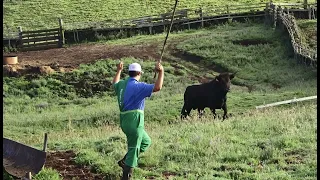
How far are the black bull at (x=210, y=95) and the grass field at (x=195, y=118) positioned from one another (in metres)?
0.76

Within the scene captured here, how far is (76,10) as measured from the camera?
48.1 m

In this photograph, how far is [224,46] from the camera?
32094 millimetres

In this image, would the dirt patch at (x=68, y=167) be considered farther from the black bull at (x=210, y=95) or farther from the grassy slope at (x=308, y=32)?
the grassy slope at (x=308, y=32)

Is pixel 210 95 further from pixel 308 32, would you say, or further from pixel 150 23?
pixel 150 23

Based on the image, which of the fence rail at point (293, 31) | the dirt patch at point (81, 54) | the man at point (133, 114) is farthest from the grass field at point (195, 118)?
the dirt patch at point (81, 54)

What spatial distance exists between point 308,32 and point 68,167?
1005 inches

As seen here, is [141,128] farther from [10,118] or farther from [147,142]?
[10,118]

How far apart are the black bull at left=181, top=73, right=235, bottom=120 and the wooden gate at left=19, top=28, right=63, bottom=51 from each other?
59.0ft

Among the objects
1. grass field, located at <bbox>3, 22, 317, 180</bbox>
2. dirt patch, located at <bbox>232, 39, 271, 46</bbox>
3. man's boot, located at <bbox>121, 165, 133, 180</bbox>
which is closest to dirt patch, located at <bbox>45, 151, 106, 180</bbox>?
grass field, located at <bbox>3, 22, 317, 180</bbox>

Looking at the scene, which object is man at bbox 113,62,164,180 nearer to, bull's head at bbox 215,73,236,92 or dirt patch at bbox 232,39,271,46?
bull's head at bbox 215,73,236,92

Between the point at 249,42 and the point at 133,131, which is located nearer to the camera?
the point at 133,131

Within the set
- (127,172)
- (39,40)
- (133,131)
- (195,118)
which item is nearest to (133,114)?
(133,131)

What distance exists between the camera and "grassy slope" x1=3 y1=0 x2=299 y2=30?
45219mm

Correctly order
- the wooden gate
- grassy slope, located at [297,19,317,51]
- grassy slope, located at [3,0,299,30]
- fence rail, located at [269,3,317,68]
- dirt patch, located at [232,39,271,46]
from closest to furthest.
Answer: fence rail, located at [269,3,317,68] → grassy slope, located at [297,19,317,51] → dirt patch, located at [232,39,271,46] → the wooden gate → grassy slope, located at [3,0,299,30]
